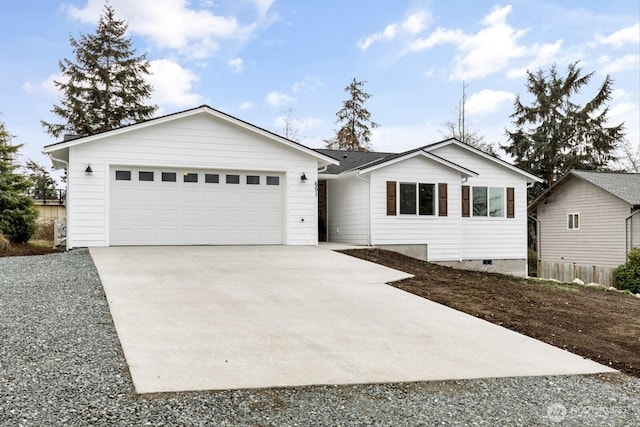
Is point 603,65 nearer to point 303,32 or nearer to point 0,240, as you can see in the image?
point 303,32

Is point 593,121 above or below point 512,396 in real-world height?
above

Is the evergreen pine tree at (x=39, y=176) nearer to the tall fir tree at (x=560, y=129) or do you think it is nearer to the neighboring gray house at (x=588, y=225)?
the neighboring gray house at (x=588, y=225)

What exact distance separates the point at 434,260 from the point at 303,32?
9.38 meters

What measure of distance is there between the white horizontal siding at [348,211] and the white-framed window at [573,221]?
39.8 ft

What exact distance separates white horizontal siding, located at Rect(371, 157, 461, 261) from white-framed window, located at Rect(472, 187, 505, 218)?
1.35m

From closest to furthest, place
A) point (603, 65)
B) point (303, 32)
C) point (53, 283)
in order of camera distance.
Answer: point (53, 283), point (303, 32), point (603, 65)

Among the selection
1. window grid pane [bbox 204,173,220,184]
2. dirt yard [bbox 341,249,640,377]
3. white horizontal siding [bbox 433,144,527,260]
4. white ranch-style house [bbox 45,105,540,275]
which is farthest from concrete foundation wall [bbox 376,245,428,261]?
window grid pane [bbox 204,173,220,184]

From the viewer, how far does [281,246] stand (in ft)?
46.8

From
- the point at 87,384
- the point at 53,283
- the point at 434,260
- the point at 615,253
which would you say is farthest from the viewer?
the point at 615,253

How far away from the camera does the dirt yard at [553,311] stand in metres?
5.64

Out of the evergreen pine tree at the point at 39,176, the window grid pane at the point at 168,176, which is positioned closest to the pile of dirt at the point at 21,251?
the window grid pane at the point at 168,176

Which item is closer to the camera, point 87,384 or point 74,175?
point 87,384

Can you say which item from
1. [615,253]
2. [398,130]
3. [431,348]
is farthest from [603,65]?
[431,348]

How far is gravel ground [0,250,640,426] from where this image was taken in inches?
132
